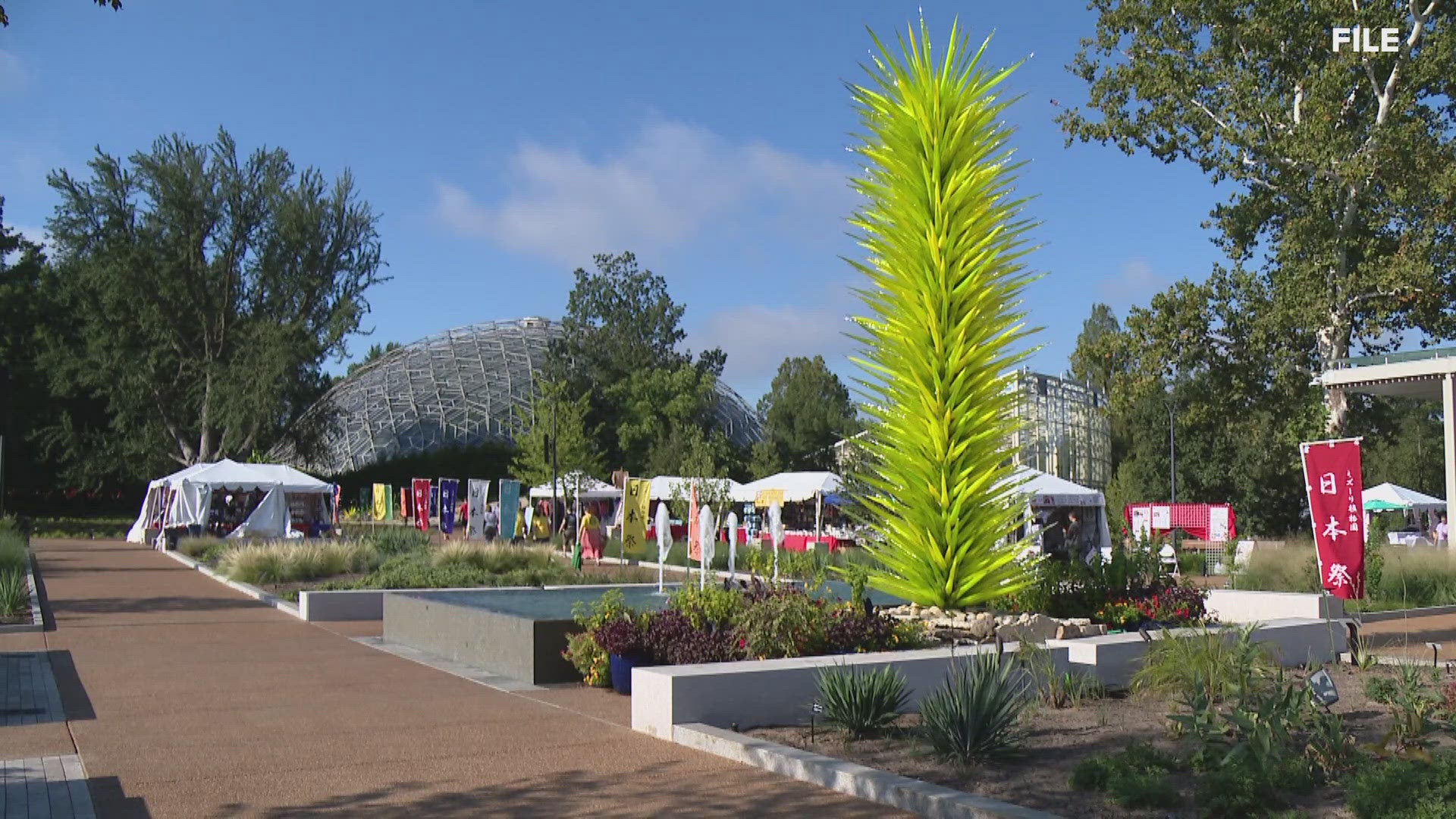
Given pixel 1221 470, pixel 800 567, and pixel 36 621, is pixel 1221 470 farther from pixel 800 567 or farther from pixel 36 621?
pixel 36 621

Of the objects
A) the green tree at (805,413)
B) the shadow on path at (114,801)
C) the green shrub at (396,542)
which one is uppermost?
the green tree at (805,413)

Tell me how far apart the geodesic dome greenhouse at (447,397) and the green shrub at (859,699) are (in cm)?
6143

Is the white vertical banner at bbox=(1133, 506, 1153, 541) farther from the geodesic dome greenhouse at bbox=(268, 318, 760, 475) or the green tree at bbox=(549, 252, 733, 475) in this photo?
the geodesic dome greenhouse at bbox=(268, 318, 760, 475)

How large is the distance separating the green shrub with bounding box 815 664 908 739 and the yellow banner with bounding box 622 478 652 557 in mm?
19274

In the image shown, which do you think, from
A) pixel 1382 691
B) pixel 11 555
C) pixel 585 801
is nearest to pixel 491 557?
pixel 11 555

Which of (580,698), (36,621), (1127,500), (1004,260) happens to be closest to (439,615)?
(580,698)

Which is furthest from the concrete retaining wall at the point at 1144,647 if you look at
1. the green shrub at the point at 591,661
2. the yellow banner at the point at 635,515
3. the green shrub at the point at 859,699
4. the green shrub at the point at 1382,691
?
the yellow banner at the point at 635,515

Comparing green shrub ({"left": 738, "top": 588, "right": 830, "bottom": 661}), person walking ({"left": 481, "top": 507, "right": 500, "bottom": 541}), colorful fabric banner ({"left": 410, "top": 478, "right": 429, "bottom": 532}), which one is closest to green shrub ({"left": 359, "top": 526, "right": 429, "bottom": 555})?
person walking ({"left": 481, "top": 507, "right": 500, "bottom": 541})

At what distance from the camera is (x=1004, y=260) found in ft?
40.8

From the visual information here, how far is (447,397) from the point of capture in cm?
8619

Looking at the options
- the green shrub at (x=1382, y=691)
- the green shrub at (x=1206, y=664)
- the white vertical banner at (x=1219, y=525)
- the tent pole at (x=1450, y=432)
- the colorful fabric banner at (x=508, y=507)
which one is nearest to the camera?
the green shrub at (x=1382, y=691)

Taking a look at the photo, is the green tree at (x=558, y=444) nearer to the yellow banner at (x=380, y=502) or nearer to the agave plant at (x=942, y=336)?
the yellow banner at (x=380, y=502)

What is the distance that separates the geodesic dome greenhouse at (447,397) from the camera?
79.6m

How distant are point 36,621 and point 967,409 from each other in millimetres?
13110
